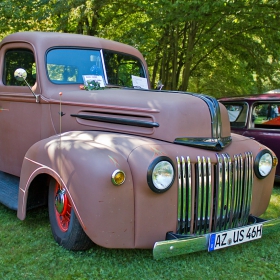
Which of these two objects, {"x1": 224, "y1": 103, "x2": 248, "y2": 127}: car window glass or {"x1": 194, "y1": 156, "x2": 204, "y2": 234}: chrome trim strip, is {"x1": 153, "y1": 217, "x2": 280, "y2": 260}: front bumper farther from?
{"x1": 224, "y1": 103, "x2": 248, "y2": 127}: car window glass

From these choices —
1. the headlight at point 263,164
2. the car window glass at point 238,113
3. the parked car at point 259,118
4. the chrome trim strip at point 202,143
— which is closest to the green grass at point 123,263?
the headlight at point 263,164

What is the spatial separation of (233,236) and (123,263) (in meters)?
0.89

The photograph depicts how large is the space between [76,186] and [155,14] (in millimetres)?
6882

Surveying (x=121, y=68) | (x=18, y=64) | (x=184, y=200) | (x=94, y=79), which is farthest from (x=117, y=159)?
(x=18, y=64)

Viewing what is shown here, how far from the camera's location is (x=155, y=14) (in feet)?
27.3

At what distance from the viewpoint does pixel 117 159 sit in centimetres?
240

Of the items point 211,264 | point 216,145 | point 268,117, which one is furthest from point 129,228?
point 268,117

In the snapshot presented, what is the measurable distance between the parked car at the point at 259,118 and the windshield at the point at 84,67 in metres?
2.37

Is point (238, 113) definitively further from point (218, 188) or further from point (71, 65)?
point (218, 188)

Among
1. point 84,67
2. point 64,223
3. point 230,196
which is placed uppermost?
point 84,67

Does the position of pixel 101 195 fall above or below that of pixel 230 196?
above

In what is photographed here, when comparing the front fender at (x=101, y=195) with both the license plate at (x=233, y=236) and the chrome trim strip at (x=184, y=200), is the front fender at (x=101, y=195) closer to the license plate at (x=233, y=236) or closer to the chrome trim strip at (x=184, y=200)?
the chrome trim strip at (x=184, y=200)

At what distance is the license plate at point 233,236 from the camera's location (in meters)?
2.48

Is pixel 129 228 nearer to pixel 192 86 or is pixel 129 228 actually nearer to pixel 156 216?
pixel 156 216
